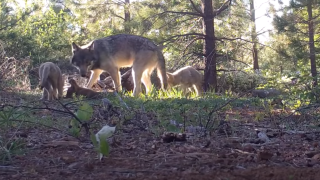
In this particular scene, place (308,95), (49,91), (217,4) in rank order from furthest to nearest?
(217,4)
(49,91)
(308,95)

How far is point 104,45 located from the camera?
13195 millimetres

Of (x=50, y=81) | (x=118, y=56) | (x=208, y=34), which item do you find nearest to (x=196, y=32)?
(x=208, y=34)

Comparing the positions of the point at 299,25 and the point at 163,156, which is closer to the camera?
the point at 163,156

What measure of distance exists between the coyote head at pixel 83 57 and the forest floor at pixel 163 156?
7778mm

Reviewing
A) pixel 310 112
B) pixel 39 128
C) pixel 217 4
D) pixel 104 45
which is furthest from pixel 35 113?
pixel 217 4

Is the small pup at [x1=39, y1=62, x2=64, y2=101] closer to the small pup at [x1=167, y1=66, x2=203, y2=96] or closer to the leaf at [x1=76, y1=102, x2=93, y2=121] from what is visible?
the small pup at [x1=167, y1=66, x2=203, y2=96]

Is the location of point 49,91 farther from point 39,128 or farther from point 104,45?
point 39,128

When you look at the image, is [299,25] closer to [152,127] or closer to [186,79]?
[186,79]

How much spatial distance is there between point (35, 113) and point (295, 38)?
48.7 feet

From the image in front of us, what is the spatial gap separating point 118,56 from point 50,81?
2.85 metres

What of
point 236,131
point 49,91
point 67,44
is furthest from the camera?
point 67,44

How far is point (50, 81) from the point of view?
10977 millimetres

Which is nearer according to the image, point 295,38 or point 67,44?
point 295,38

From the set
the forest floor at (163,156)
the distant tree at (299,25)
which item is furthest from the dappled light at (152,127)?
the distant tree at (299,25)
